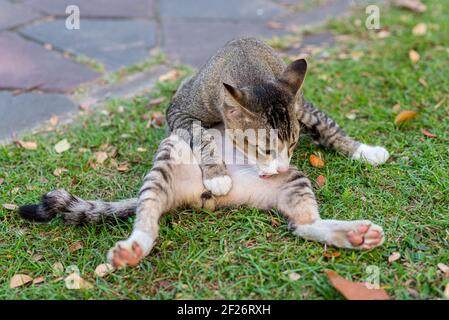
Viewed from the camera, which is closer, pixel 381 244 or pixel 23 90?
pixel 381 244

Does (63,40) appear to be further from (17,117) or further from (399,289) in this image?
(399,289)

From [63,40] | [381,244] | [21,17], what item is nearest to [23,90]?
[63,40]

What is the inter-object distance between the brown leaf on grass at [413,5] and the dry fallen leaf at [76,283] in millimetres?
5003

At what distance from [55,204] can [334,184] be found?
167 cm

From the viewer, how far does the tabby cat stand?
2869mm

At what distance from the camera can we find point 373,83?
15.5 feet

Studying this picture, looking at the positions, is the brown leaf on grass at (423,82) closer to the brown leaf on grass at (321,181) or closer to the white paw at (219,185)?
the brown leaf on grass at (321,181)

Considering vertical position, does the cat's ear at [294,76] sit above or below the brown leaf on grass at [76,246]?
above

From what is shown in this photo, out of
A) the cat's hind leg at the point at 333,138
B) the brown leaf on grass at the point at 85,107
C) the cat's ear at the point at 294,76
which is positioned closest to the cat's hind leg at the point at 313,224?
the cat's ear at the point at 294,76

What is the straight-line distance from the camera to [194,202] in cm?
318

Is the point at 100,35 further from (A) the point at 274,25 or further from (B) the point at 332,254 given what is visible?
(B) the point at 332,254

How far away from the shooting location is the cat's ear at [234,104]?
9.73 ft

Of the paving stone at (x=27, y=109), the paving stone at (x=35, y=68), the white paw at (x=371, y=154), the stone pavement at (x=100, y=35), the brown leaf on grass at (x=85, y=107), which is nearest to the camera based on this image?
Result: the white paw at (x=371, y=154)

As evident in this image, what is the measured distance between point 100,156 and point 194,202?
3.35 ft
